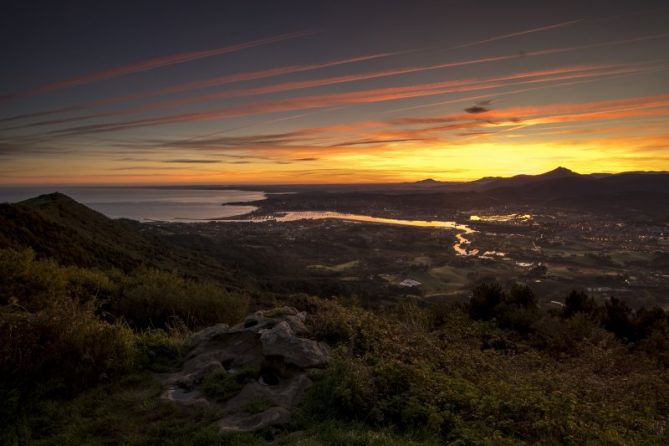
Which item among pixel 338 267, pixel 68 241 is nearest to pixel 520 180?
pixel 338 267

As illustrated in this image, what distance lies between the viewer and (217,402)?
22.4 feet

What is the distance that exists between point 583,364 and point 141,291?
1228cm

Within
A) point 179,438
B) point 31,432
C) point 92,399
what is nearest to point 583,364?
point 179,438

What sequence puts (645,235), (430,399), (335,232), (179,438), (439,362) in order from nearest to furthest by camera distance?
(179,438), (430,399), (439,362), (645,235), (335,232)

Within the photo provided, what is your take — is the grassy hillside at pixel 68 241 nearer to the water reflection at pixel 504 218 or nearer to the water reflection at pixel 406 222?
the water reflection at pixel 406 222

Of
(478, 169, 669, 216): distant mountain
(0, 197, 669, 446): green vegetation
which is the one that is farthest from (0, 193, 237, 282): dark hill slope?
(478, 169, 669, 216): distant mountain

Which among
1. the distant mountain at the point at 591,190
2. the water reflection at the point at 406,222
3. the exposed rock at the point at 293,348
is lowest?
the water reflection at the point at 406,222

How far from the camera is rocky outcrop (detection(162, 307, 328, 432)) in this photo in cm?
637

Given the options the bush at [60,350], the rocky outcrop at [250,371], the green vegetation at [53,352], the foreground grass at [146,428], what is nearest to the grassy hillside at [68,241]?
the green vegetation at [53,352]

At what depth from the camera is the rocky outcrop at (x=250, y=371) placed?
6367mm

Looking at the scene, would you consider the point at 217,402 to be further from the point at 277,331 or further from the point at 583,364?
the point at 583,364

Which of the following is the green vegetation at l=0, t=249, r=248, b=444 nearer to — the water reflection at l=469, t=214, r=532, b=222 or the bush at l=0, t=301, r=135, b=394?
the bush at l=0, t=301, r=135, b=394

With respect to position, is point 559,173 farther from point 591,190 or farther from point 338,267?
point 338,267

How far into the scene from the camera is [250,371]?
753 cm
